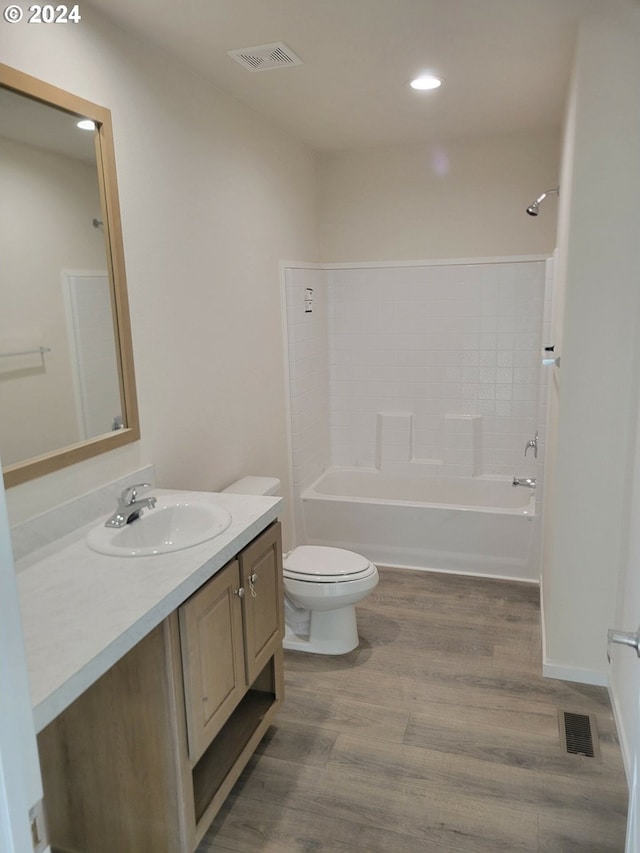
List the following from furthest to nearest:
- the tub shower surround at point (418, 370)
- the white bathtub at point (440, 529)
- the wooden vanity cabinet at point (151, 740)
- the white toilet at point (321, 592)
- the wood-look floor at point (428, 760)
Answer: the tub shower surround at point (418, 370) < the white bathtub at point (440, 529) < the white toilet at point (321, 592) < the wood-look floor at point (428, 760) < the wooden vanity cabinet at point (151, 740)

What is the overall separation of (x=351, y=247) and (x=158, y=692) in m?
3.44

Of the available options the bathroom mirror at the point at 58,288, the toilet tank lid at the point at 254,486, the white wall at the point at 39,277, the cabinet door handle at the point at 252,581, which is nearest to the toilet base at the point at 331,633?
the toilet tank lid at the point at 254,486

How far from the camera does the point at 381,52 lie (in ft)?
8.45

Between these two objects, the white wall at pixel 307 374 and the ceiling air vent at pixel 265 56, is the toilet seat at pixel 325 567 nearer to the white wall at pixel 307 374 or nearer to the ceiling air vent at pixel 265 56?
the white wall at pixel 307 374

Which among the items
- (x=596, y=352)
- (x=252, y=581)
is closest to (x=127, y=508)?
(x=252, y=581)

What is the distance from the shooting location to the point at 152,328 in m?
2.49

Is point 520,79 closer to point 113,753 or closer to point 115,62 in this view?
point 115,62

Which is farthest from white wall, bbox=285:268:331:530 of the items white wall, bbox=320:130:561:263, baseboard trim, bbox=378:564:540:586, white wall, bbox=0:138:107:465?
white wall, bbox=0:138:107:465

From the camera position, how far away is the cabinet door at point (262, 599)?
2.11 m

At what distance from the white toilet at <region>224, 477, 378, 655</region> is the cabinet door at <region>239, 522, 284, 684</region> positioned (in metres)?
0.45

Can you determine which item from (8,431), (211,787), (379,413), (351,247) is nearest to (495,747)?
(211,787)

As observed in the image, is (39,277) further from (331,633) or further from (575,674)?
(575,674)

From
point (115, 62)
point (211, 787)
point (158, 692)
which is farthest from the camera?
point (115, 62)

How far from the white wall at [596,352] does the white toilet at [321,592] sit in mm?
849
